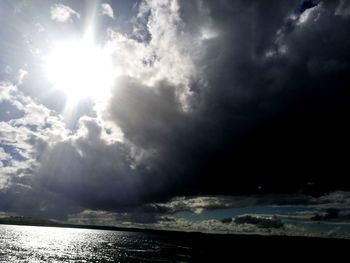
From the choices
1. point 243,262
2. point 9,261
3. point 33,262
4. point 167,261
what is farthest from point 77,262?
point 243,262

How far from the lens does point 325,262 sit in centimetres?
17762

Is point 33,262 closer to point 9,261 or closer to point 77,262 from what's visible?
point 9,261

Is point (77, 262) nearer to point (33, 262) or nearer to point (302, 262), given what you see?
point (33, 262)

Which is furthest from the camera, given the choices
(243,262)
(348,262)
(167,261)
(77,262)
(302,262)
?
(348,262)

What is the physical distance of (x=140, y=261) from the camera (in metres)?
133

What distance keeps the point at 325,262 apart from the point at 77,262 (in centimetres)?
14476

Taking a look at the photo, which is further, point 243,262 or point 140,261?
point 243,262

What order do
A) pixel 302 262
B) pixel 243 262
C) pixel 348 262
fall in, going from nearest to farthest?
pixel 243 262 < pixel 302 262 < pixel 348 262

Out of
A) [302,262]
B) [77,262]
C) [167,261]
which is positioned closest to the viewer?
[77,262]

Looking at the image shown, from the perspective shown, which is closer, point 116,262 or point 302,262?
point 116,262

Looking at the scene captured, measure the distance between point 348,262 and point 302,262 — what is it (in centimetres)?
3774

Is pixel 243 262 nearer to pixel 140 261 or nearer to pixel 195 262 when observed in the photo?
pixel 195 262

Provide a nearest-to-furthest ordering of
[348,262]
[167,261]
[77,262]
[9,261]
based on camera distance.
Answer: [9,261]
[77,262]
[167,261]
[348,262]

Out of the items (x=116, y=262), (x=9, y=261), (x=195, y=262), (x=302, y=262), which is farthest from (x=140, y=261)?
(x=302, y=262)
